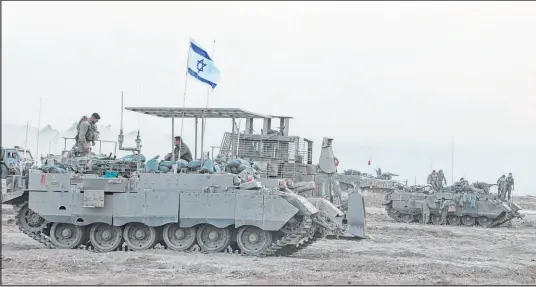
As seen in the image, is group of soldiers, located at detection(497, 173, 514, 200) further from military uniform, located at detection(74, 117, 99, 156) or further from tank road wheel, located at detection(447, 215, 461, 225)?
military uniform, located at detection(74, 117, 99, 156)

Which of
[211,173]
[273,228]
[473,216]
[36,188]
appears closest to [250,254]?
[273,228]

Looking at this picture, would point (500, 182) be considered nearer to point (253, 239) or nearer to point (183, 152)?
point (183, 152)

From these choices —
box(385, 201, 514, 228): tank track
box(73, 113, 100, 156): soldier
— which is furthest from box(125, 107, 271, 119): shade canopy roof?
box(385, 201, 514, 228): tank track

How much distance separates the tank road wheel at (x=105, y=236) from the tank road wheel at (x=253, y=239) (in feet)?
9.51

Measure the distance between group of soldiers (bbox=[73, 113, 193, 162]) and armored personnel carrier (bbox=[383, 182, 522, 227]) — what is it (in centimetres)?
1842

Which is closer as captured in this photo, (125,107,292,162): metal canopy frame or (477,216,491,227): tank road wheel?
(125,107,292,162): metal canopy frame

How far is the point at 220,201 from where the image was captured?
55.8ft

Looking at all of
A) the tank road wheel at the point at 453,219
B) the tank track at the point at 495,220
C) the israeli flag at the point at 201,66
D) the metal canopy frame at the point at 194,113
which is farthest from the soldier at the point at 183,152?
the tank road wheel at the point at 453,219

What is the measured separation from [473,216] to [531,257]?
51.0 ft

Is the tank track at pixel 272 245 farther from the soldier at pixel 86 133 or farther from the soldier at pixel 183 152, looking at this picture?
the soldier at pixel 183 152

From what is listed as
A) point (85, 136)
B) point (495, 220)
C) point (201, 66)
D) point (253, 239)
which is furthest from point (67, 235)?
point (495, 220)

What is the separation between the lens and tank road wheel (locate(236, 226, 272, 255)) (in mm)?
16844

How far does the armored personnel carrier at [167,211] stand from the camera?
1677 cm

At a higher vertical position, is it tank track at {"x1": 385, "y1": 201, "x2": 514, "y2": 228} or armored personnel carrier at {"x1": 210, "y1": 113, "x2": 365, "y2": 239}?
armored personnel carrier at {"x1": 210, "y1": 113, "x2": 365, "y2": 239}
